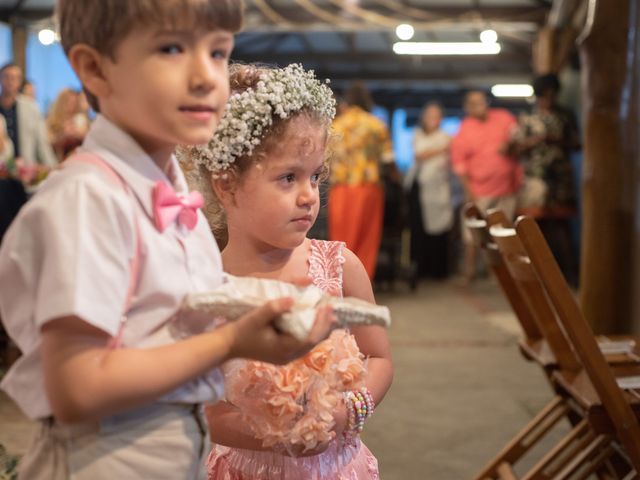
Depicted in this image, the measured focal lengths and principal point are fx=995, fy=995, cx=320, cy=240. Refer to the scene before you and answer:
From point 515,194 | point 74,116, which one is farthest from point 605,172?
point 515,194

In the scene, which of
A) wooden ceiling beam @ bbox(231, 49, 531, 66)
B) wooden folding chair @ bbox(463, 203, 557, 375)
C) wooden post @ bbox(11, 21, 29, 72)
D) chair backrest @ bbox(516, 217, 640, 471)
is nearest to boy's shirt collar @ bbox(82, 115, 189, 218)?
chair backrest @ bbox(516, 217, 640, 471)

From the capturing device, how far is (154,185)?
126 centimetres

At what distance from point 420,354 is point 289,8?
388 inches

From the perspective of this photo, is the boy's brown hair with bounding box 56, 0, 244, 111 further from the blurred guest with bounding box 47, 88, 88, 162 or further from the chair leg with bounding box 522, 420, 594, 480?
the blurred guest with bounding box 47, 88, 88, 162

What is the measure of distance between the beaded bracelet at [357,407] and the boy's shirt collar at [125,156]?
29.2 inches

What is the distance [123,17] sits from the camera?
3.84ft

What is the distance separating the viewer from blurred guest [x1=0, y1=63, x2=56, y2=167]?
289 inches

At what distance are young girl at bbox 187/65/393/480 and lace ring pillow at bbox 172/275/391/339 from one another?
0.64 metres

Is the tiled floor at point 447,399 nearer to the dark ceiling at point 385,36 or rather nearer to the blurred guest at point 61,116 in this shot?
the blurred guest at point 61,116

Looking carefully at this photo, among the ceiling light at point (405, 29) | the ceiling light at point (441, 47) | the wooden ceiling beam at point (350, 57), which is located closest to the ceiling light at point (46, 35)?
the ceiling light at point (405, 29)

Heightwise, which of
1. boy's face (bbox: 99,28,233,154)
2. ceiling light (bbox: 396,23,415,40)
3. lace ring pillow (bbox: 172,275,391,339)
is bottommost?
lace ring pillow (bbox: 172,275,391,339)

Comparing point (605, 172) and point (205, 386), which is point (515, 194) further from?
point (205, 386)

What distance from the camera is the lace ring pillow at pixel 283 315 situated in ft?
3.81

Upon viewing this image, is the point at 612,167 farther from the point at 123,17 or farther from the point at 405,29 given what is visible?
the point at 405,29
